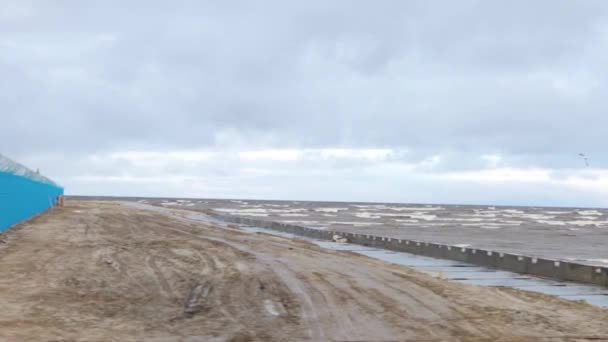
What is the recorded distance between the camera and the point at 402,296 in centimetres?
1330

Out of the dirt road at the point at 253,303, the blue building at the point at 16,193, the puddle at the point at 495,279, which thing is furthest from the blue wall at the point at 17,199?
the puddle at the point at 495,279

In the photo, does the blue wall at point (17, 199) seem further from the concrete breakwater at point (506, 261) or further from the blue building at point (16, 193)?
the concrete breakwater at point (506, 261)

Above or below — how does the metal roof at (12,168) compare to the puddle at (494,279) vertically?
above

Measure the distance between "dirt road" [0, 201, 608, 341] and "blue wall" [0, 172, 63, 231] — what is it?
6496mm

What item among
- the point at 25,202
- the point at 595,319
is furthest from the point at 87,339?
the point at 25,202

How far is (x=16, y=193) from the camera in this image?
2953 centimetres

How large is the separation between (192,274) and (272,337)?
20.7 ft

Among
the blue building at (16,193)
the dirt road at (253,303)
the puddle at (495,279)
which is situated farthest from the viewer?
the blue building at (16,193)

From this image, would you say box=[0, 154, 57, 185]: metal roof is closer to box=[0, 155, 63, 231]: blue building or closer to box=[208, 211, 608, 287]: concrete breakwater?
box=[0, 155, 63, 231]: blue building

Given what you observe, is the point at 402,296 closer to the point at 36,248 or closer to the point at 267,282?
the point at 267,282

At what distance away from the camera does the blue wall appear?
25.0 metres

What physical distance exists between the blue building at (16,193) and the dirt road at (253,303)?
6320mm

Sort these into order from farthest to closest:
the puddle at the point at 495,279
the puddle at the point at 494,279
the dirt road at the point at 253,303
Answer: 1. the puddle at the point at 495,279
2. the puddle at the point at 494,279
3. the dirt road at the point at 253,303

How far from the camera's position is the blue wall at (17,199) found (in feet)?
82.2
